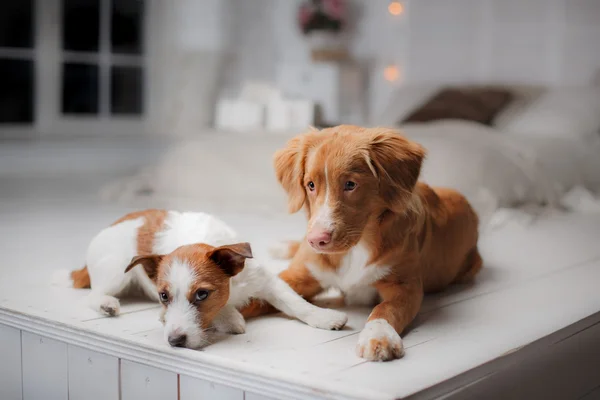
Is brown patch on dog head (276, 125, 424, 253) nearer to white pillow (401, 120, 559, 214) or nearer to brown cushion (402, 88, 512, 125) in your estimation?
white pillow (401, 120, 559, 214)

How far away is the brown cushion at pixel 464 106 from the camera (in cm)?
384

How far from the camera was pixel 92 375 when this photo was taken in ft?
4.23

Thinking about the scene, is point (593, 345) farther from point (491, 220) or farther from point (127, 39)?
point (127, 39)

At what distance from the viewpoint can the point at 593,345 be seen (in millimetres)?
1500

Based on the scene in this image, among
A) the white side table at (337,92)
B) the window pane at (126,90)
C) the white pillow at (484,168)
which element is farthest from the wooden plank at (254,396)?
the window pane at (126,90)

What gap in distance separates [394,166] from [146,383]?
579mm

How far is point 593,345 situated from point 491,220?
1.24 metres

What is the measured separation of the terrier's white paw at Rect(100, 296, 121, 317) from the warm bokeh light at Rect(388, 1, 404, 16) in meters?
3.91

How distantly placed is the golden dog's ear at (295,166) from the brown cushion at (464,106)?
2.52 meters

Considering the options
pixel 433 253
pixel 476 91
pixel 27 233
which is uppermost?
pixel 476 91

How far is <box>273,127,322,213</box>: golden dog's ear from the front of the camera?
1.40 metres

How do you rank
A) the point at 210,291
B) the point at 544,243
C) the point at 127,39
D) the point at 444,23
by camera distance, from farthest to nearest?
the point at 127,39 → the point at 444,23 → the point at 544,243 → the point at 210,291

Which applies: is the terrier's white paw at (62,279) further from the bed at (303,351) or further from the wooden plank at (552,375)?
the wooden plank at (552,375)

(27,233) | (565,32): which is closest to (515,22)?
(565,32)
